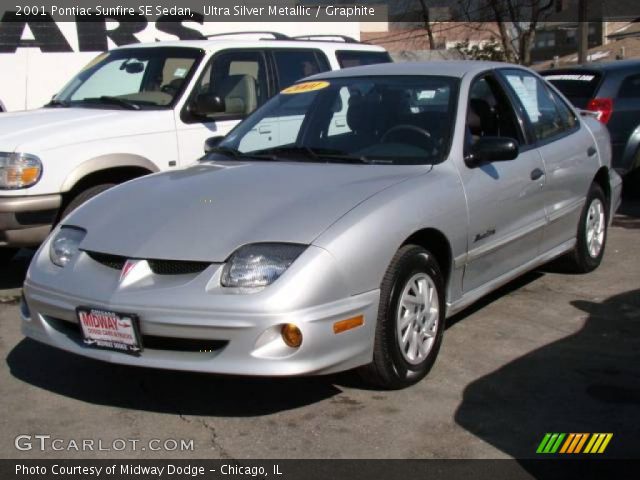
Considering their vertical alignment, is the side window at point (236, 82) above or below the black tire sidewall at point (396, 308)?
above

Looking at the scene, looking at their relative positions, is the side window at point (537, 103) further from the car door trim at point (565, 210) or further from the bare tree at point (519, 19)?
the bare tree at point (519, 19)

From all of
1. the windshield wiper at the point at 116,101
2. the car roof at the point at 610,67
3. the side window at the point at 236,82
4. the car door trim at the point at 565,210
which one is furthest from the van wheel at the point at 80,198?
the car roof at the point at 610,67

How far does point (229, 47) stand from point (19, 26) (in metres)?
8.87

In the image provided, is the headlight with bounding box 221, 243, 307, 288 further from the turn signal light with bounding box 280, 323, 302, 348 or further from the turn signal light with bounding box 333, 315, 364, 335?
the turn signal light with bounding box 333, 315, 364, 335

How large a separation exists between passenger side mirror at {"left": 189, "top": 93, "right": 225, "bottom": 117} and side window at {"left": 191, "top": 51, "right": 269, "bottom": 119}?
0.29 ft

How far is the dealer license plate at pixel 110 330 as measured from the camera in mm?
3947

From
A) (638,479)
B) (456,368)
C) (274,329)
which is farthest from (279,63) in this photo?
(638,479)

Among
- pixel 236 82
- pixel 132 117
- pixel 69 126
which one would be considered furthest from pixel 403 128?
pixel 236 82

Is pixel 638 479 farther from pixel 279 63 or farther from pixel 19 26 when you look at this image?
pixel 19 26

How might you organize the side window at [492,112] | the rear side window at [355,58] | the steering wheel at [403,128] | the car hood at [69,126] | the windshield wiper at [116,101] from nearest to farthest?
the steering wheel at [403,128] < the side window at [492,112] < the car hood at [69,126] < the windshield wiper at [116,101] < the rear side window at [355,58]

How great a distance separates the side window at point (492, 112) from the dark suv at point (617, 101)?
14.4 feet

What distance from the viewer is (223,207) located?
4332 millimetres

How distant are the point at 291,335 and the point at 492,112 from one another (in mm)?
2550

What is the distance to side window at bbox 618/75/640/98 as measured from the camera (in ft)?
32.4
